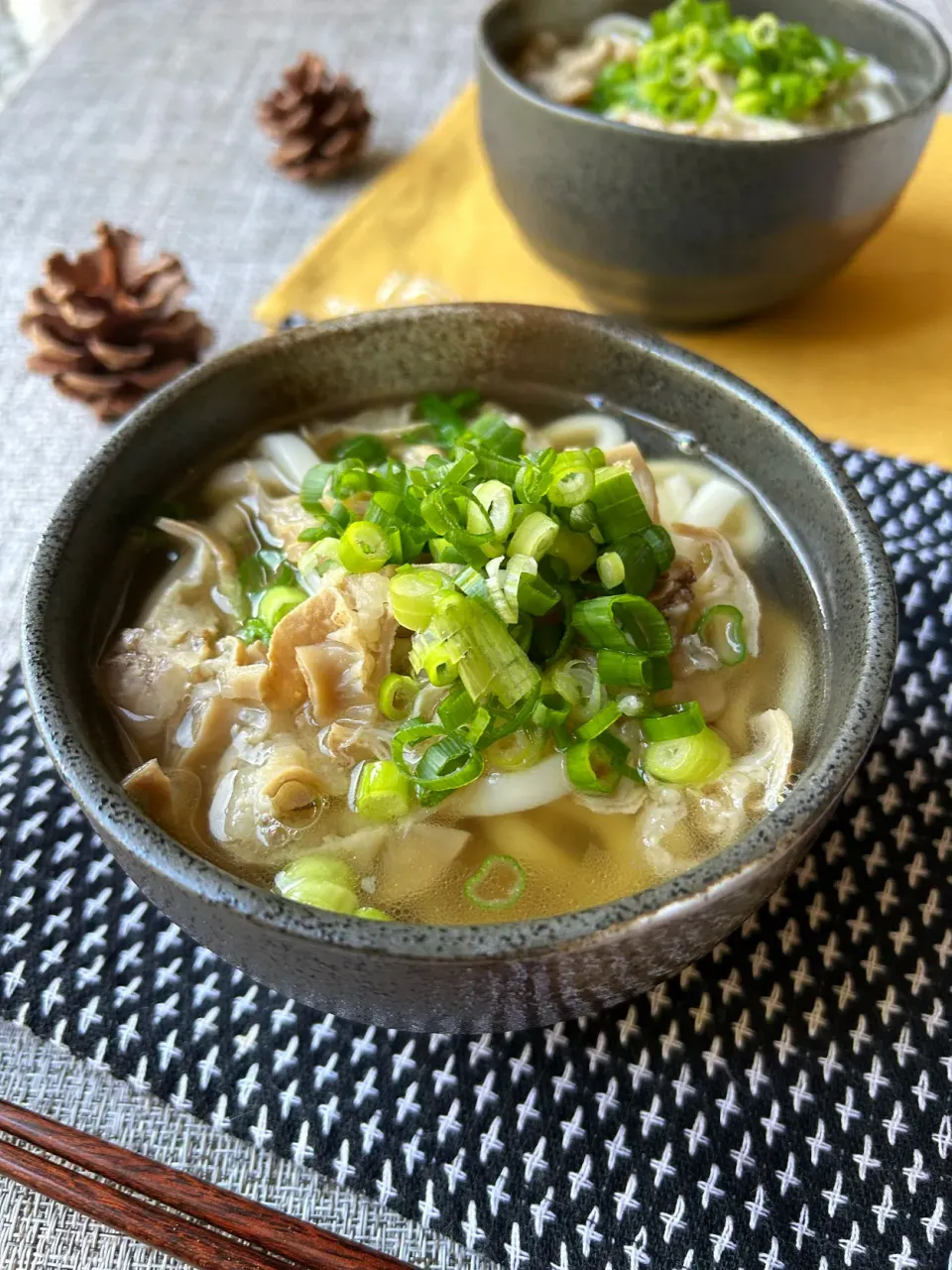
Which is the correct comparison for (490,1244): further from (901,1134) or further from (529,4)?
(529,4)

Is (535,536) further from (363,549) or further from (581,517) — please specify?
(363,549)

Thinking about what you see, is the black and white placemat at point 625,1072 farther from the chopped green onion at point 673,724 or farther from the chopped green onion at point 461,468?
the chopped green onion at point 461,468

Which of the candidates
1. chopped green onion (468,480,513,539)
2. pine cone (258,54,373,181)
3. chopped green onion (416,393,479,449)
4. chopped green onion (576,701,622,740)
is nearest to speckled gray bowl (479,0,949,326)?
pine cone (258,54,373,181)

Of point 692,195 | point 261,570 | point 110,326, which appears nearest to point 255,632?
point 261,570

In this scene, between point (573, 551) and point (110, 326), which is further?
point (110, 326)

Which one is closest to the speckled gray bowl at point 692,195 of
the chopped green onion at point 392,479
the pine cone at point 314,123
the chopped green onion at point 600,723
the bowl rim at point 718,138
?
the bowl rim at point 718,138

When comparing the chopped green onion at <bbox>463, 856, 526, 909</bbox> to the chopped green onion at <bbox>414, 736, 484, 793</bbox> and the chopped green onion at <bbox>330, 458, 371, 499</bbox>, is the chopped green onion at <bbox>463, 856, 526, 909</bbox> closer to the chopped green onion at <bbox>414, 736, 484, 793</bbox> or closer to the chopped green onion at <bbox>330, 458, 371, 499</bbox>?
the chopped green onion at <bbox>414, 736, 484, 793</bbox>
